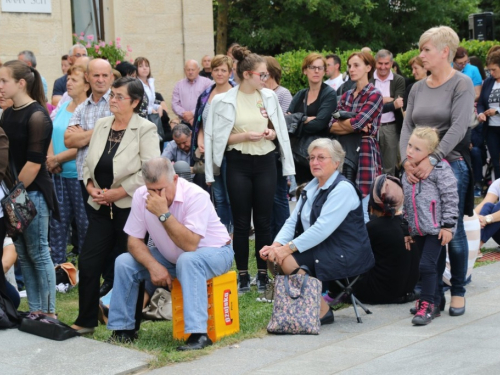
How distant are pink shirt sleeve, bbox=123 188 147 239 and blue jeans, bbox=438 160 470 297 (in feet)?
8.01

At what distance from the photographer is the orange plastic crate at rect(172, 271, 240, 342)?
6.24 meters

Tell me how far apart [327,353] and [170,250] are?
136 centimetres

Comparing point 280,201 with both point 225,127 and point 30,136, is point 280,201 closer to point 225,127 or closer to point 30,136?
point 225,127

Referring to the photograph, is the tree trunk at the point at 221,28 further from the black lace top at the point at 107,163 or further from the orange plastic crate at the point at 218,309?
the orange plastic crate at the point at 218,309

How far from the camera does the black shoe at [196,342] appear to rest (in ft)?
19.7

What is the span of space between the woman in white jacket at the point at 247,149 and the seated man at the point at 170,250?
4.62ft

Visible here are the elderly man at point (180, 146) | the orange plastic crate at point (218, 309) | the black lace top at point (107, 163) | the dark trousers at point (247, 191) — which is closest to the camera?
the orange plastic crate at point (218, 309)

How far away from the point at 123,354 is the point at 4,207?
4.85 feet

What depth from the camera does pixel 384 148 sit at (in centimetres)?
1148

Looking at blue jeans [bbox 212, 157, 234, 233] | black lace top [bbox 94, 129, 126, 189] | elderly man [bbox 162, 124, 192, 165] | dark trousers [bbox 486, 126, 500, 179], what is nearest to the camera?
black lace top [bbox 94, 129, 126, 189]

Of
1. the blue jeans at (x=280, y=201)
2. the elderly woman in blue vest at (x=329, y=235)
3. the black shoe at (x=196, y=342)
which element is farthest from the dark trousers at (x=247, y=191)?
the black shoe at (x=196, y=342)

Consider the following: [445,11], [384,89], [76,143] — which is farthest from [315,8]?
[76,143]

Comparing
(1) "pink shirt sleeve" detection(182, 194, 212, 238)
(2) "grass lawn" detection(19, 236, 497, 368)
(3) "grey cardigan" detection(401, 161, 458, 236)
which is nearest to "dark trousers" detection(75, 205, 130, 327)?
(2) "grass lawn" detection(19, 236, 497, 368)

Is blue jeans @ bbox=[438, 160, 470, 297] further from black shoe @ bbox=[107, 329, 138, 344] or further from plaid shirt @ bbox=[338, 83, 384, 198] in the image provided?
black shoe @ bbox=[107, 329, 138, 344]
